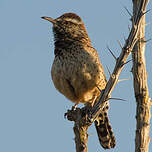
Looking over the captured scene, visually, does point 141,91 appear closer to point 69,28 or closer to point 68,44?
point 68,44

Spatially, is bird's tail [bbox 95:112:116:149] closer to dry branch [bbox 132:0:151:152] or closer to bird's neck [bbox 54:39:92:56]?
bird's neck [bbox 54:39:92:56]

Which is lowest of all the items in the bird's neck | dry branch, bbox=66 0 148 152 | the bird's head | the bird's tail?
the bird's tail

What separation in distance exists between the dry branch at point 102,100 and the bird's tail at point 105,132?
4.93 feet

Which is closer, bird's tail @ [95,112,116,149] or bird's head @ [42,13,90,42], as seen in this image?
bird's head @ [42,13,90,42]

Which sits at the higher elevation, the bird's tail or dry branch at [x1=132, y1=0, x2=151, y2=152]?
dry branch at [x1=132, y1=0, x2=151, y2=152]

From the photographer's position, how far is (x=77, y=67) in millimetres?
5070

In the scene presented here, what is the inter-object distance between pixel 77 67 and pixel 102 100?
53.3 inches

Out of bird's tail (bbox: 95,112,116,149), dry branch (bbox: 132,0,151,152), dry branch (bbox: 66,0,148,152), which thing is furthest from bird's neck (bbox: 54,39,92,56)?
dry branch (bbox: 132,0,151,152)

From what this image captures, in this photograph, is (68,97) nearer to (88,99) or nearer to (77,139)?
(88,99)

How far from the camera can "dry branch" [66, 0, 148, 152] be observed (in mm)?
3361

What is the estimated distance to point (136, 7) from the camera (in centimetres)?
363

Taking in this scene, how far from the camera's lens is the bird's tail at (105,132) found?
5969 millimetres

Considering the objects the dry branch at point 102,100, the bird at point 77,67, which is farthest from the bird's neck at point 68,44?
the dry branch at point 102,100

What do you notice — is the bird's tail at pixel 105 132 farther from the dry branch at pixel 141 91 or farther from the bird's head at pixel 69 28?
the dry branch at pixel 141 91
